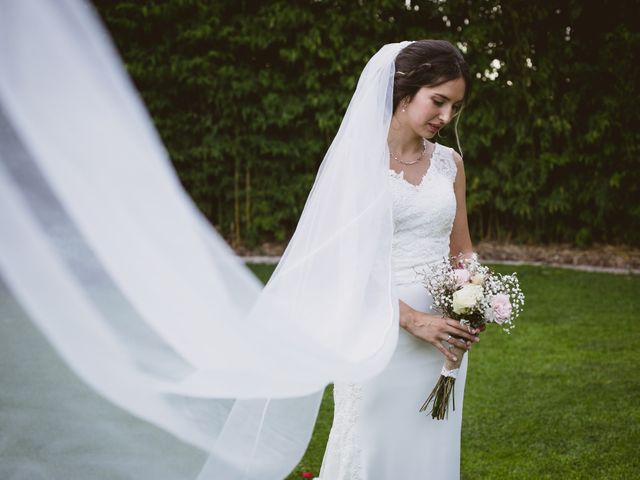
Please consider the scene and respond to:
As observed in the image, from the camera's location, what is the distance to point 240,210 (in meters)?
9.91

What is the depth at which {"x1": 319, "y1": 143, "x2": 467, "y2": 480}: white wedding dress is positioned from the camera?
2514mm

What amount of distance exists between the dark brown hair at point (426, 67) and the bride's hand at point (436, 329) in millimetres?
768

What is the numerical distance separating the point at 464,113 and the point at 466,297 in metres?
7.24

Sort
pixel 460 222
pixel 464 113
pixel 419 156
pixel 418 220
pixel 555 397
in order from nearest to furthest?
pixel 418 220, pixel 419 156, pixel 460 222, pixel 555 397, pixel 464 113

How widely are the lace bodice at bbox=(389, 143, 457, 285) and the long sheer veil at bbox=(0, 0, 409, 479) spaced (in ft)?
0.60

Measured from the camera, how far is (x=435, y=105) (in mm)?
2506

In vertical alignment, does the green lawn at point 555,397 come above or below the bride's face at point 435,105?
below

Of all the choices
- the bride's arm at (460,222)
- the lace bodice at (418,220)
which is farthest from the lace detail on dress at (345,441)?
the bride's arm at (460,222)

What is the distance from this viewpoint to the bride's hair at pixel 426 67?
2.49m

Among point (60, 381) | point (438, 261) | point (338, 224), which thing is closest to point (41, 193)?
point (60, 381)

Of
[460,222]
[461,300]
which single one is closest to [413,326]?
[461,300]

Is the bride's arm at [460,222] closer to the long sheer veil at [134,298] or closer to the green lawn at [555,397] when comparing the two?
the long sheer veil at [134,298]

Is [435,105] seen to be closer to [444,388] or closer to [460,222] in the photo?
[460,222]

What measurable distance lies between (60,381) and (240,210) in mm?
8346
